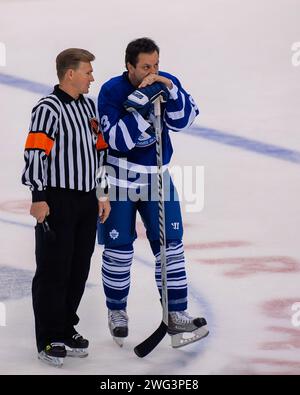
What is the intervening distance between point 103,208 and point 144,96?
15.1 inches

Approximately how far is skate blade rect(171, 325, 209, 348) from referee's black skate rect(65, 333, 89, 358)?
0.93 feet

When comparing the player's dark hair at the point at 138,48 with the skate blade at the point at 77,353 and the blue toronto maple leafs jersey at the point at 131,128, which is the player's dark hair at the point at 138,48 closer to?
the blue toronto maple leafs jersey at the point at 131,128

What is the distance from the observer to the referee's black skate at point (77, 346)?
3.57 metres

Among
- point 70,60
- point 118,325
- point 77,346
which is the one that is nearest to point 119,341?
point 118,325

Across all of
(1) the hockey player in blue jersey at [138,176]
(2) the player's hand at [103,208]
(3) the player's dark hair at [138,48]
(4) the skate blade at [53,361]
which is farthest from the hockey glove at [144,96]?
(4) the skate blade at [53,361]

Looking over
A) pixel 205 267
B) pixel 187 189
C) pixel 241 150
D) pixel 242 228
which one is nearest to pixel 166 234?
pixel 205 267

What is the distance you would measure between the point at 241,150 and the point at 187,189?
0.52m

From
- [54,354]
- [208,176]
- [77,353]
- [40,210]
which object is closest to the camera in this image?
[40,210]

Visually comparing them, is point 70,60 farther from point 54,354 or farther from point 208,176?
point 208,176

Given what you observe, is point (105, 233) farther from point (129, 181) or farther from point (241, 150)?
point (241, 150)

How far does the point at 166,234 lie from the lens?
3611 millimetres

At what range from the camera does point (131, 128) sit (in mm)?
3480

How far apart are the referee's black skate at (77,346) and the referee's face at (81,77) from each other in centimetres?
79

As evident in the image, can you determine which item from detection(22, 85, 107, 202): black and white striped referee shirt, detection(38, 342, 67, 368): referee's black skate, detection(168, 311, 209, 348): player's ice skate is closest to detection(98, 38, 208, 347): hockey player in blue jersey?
detection(168, 311, 209, 348): player's ice skate
